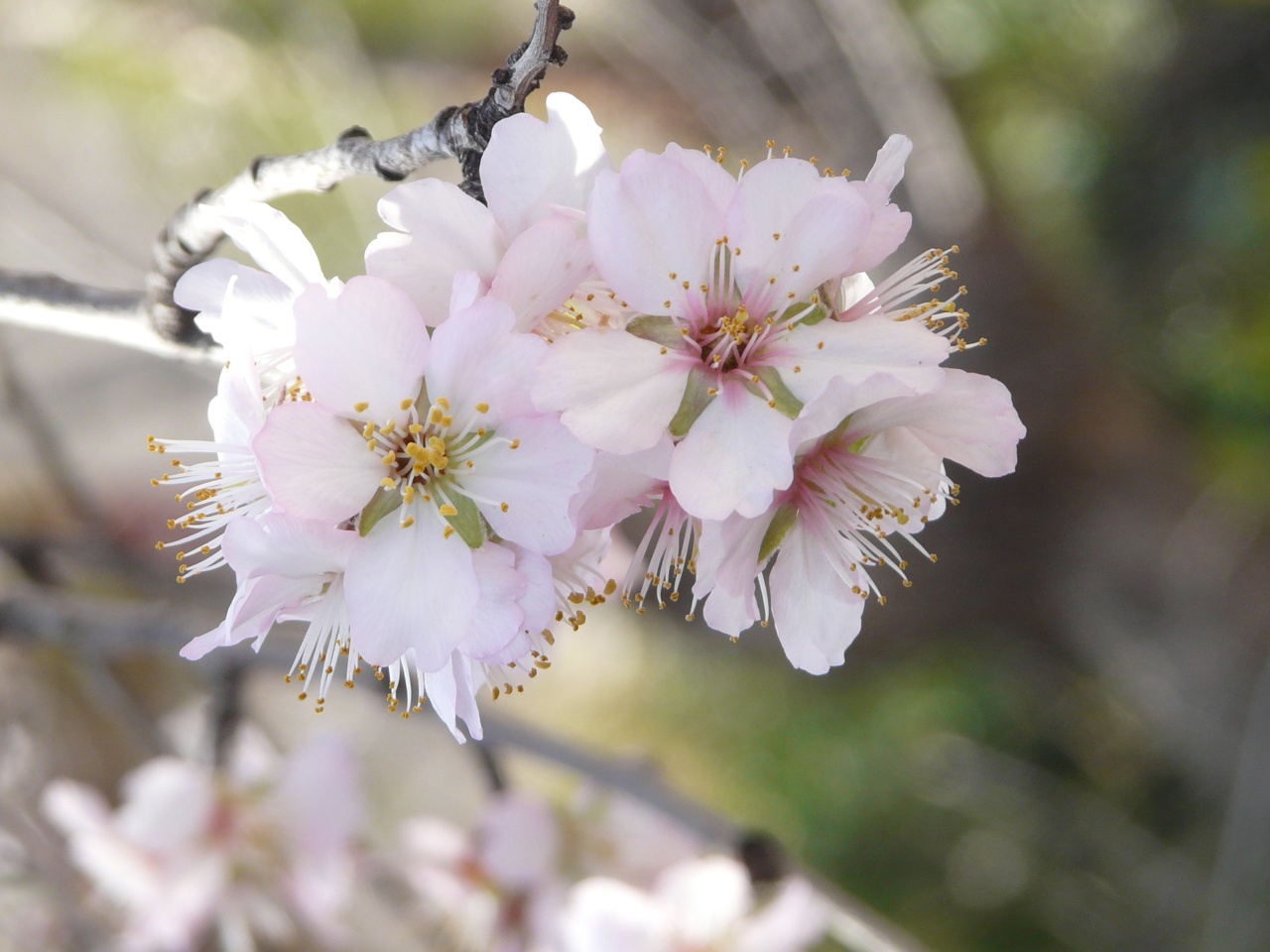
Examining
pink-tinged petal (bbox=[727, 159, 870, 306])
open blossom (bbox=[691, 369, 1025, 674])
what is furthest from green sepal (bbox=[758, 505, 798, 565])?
pink-tinged petal (bbox=[727, 159, 870, 306])

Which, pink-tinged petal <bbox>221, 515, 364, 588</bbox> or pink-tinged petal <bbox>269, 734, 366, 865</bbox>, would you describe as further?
pink-tinged petal <bbox>269, 734, 366, 865</bbox>

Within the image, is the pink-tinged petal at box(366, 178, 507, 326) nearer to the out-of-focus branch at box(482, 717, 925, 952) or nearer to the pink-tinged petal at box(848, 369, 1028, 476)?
the pink-tinged petal at box(848, 369, 1028, 476)

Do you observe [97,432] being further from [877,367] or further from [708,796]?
[877,367]

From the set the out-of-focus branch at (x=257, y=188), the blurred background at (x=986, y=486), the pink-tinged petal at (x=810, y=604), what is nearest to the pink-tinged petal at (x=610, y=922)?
the pink-tinged petal at (x=810, y=604)

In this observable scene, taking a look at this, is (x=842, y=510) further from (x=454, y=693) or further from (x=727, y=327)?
(x=454, y=693)

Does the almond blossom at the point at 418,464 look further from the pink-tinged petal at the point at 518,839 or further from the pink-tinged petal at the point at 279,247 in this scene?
the pink-tinged petal at the point at 518,839
